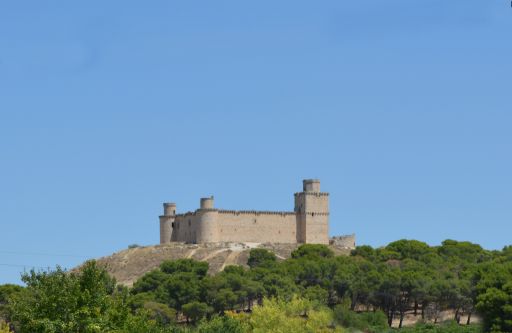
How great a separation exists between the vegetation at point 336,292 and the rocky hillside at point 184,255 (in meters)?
3.48

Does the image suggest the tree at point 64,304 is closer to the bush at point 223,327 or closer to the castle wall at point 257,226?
the bush at point 223,327

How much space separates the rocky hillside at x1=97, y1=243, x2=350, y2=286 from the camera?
112 metres

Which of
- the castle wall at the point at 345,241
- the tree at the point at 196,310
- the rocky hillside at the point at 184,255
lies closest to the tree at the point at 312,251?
the rocky hillside at the point at 184,255

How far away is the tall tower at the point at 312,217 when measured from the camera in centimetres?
12081

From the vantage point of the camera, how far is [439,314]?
298ft

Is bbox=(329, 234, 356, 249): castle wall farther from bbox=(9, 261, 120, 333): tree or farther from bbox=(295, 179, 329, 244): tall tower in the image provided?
bbox=(9, 261, 120, 333): tree

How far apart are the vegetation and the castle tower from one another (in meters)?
15.9

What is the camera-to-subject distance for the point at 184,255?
11375 centimetres

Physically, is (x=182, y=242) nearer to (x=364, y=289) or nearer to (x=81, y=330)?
(x=364, y=289)

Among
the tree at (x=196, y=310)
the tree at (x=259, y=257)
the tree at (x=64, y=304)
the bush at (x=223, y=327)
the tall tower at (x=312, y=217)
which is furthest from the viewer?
the tall tower at (x=312, y=217)

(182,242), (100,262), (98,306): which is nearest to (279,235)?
(182,242)

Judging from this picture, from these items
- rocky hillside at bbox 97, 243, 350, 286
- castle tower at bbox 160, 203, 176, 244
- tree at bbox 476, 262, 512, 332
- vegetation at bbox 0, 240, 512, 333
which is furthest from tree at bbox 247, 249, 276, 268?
tree at bbox 476, 262, 512, 332

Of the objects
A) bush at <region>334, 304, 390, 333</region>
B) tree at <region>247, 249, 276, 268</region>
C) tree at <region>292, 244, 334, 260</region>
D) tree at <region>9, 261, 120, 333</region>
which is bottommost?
tree at <region>9, 261, 120, 333</region>

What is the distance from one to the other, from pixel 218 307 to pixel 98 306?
4792 cm
